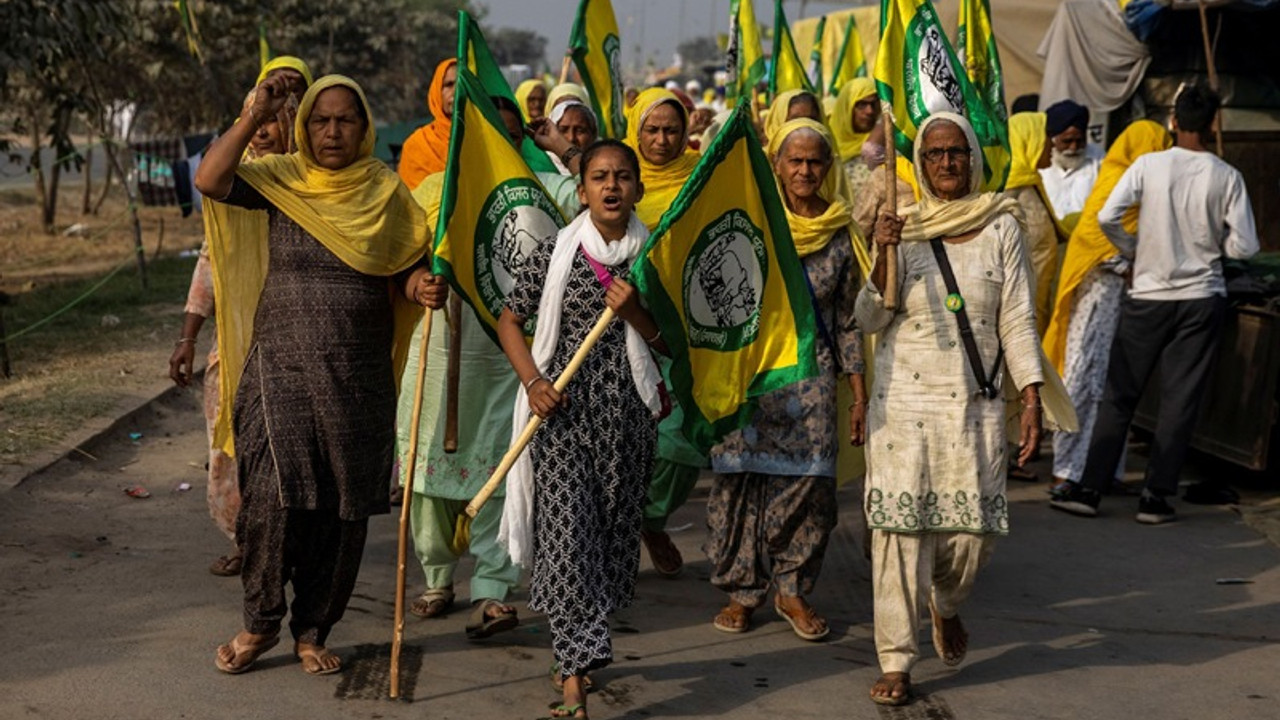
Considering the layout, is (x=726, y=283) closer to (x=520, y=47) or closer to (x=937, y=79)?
(x=937, y=79)

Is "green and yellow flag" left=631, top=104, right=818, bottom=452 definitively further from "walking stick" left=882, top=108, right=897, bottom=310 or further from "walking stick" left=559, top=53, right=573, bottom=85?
"walking stick" left=559, top=53, right=573, bottom=85

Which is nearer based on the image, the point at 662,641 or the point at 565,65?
the point at 662,641

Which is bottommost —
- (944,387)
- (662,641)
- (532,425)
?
(662,641)

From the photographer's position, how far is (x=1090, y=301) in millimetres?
8938

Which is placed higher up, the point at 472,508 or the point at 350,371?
the point at 350,371

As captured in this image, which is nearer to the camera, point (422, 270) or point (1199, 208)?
point (422, 270)

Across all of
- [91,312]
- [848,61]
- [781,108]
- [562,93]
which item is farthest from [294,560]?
[848,61]

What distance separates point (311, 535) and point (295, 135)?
126 cm

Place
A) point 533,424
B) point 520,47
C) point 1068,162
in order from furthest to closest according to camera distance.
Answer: point 520,47 → point 1068,162 → point 533,424

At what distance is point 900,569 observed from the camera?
5.62 m

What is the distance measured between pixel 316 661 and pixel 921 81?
2963 millimetres

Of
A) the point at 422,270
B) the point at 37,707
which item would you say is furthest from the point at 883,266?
the point at 37,707

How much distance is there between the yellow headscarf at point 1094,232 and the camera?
882cm

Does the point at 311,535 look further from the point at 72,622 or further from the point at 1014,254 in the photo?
the point at 1014,254
